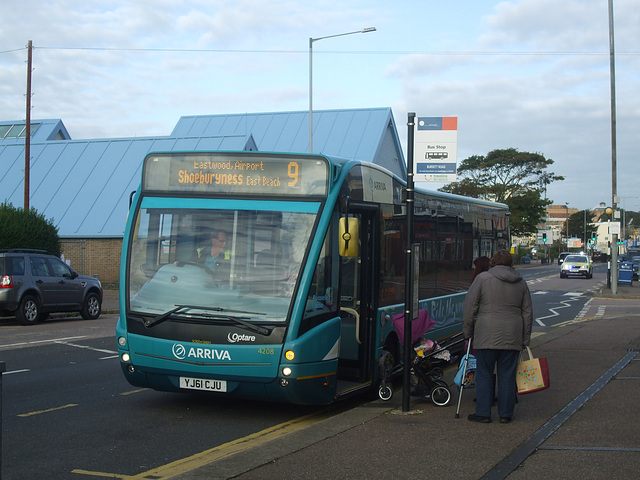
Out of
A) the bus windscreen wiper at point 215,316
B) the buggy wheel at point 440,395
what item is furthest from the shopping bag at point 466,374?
the bus windscreen wiper at point 215,316

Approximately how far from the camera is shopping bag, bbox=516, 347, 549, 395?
7.75 meters

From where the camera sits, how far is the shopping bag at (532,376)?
775 cm

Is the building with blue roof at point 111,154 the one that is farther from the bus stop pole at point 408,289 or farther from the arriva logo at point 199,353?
the bus stop pole at point 408,289

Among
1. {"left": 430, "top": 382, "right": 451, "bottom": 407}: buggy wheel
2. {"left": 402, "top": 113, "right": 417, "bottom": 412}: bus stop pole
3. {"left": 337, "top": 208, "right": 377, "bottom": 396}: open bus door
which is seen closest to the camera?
{"left": 402, "top": 113, "right": 417, "bottom": 412}: bus stop pole

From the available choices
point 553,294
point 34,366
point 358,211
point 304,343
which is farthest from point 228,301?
point 553,294

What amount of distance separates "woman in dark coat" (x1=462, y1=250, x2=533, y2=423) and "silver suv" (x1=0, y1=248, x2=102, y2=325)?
14.9m

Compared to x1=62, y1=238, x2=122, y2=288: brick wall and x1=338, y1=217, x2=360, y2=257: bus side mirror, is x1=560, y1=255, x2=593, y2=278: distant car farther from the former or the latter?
x1=338, y1=217, x2=360, y2=257: bus side mirror

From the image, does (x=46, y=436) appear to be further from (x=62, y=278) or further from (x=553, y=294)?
(x=553, y=294)

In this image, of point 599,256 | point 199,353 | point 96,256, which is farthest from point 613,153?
point 599,256

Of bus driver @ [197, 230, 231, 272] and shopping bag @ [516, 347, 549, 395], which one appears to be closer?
shopping bag @ [516, 347, 549, 395]

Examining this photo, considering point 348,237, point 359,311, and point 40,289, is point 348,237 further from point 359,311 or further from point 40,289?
point 40,289

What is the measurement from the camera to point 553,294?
3534 cm

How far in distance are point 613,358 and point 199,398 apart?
705cm

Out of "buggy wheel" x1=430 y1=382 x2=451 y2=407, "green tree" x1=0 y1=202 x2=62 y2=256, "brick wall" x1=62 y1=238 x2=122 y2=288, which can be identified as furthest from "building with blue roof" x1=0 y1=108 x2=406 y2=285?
"buggy wheel" x1=430 y1=382 x2=451 y2=407
